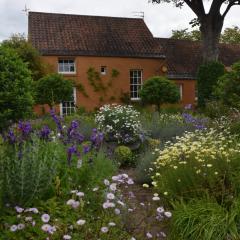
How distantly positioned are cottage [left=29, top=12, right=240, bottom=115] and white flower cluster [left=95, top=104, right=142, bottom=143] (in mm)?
15619

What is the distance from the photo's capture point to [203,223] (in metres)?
4.55

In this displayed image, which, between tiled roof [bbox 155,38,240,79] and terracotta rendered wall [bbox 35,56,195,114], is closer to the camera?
terracotta rendered wall [bbox 35,56,195,114]

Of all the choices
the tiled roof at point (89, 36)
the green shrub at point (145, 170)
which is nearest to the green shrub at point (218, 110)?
the green shrub at point (145, 170)

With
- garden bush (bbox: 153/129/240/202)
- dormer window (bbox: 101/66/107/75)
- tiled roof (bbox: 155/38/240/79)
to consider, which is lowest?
garden bush (bbox: 153/129/240/202)

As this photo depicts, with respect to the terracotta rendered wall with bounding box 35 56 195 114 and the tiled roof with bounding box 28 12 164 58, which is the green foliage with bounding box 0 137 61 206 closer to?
the terracotta rendered wall with bounding box 35 56 195 114

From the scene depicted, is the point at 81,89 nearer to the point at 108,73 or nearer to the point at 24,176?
the point at 108,73

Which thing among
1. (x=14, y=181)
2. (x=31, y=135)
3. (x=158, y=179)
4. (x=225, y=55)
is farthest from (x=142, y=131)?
(x=225, y=55)

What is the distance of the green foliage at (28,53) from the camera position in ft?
74.5

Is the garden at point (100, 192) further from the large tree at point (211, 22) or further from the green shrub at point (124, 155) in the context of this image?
the large tree at point (211, 22)

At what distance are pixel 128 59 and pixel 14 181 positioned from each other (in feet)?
82.7

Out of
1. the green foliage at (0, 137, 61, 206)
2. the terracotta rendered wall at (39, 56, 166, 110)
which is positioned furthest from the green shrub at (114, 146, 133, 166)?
the terracotta rendered wall at (39, 56, 166, 110)

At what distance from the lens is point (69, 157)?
4.49m

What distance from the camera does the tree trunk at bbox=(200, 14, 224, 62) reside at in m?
25.8

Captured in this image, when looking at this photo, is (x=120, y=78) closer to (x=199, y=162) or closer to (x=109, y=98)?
(x=109, y=98)
